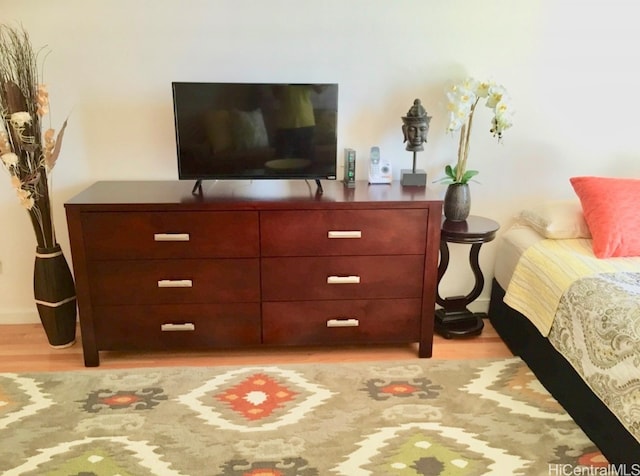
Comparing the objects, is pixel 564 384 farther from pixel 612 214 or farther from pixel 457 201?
pixel 457 201

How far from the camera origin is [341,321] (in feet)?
8.42

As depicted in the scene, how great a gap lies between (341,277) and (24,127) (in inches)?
62.4

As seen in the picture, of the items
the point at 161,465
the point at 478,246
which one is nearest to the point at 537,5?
the point at 478,246

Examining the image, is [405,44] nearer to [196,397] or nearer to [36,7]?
[36,7]

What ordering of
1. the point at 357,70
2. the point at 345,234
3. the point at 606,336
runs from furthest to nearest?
the point at 357,70
the point at 345,234
the point at 606,336

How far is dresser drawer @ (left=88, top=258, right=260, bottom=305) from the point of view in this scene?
2.41m

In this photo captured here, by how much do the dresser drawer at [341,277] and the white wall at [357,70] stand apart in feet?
1.97

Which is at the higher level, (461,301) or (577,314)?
(577,314)

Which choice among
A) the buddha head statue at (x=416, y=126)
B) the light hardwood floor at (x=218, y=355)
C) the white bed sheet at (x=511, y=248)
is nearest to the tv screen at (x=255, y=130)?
the buddha head statue at (x=416, y=126)

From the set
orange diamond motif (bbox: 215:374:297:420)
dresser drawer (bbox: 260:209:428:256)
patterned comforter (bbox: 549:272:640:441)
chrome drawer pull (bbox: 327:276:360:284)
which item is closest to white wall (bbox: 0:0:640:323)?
dresser drawer (bbox: 260:209:428:256)

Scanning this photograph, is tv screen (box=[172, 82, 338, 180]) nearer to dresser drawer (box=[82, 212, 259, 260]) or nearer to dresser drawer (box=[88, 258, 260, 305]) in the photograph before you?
dresser drawer (box=[82, 212, 259, 260])

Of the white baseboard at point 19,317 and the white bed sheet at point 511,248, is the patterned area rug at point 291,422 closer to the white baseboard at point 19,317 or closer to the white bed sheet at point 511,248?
the white bed sheet at point 511,248

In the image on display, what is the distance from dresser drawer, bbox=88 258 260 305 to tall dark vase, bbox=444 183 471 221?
1018 mm

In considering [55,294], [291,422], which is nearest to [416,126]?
[291,422]
